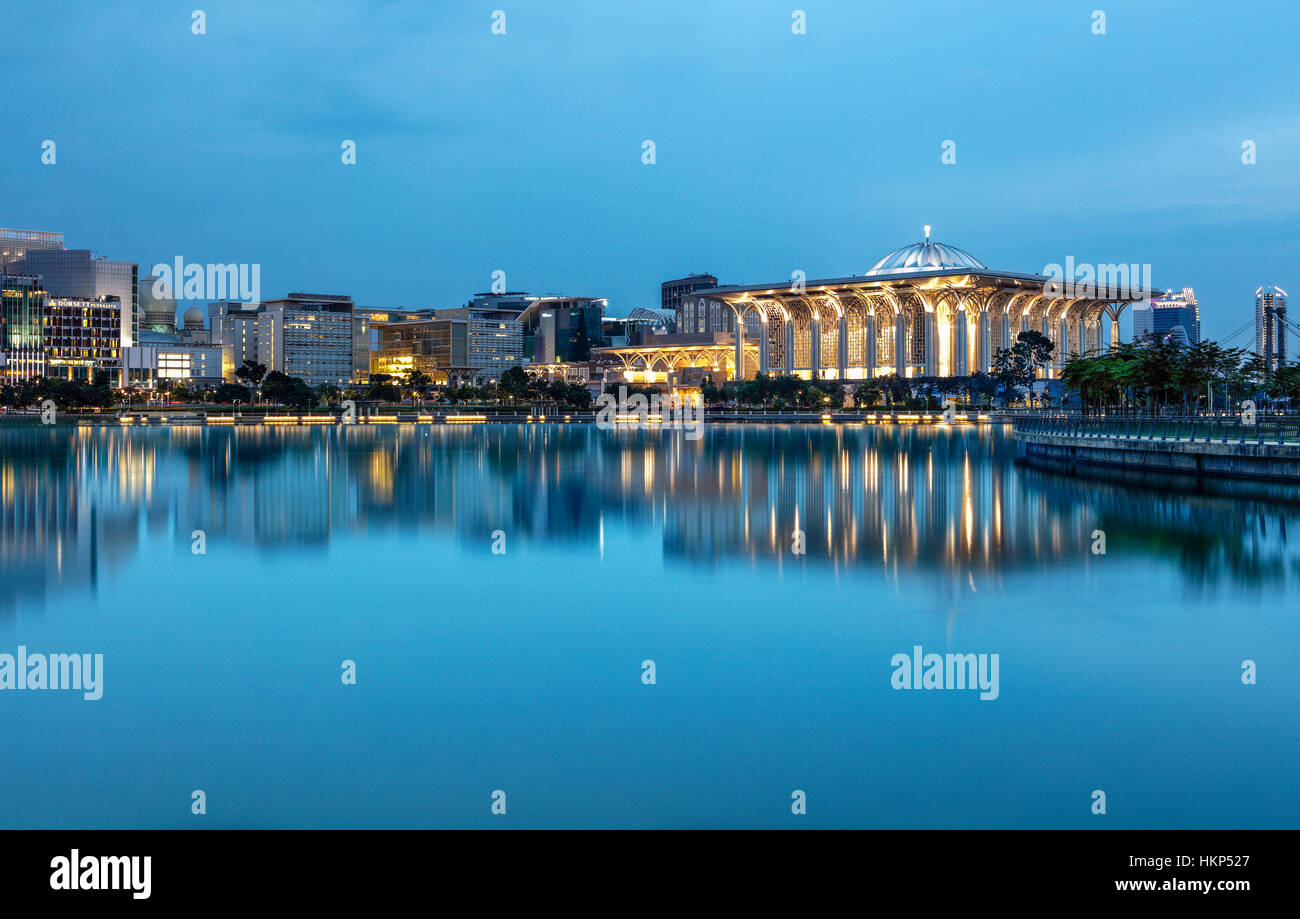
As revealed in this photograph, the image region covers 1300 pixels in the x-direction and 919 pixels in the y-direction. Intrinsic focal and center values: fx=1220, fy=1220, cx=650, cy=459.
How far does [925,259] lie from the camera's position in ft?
429

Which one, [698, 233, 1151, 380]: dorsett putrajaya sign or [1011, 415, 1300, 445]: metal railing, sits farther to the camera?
[698, 233, 1151, 380]: dorsett putrajaya sign

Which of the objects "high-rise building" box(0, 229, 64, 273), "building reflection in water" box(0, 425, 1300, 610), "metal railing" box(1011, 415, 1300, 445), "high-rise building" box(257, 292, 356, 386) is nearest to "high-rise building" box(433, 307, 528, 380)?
"high-rise building" box(257, 292, 356, 386)

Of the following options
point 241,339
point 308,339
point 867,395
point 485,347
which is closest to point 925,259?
point 867,395

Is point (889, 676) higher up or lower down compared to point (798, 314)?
lower down

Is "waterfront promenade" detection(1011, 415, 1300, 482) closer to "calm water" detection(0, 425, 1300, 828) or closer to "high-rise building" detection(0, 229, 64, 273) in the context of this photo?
"calm water" detection(0, 425, 1300, 828)

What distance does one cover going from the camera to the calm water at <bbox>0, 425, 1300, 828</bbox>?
7.12 m

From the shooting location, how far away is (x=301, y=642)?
1138 centimetres

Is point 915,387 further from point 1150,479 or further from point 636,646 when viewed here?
point 636,646

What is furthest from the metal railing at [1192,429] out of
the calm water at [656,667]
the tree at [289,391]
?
the tree at [289,391]

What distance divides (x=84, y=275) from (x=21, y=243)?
21447 mm

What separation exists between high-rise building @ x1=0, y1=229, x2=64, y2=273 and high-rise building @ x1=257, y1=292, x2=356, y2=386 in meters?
31.4

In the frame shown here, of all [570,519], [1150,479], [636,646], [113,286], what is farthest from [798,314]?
[636,646]

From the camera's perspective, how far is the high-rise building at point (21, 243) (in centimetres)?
17450
